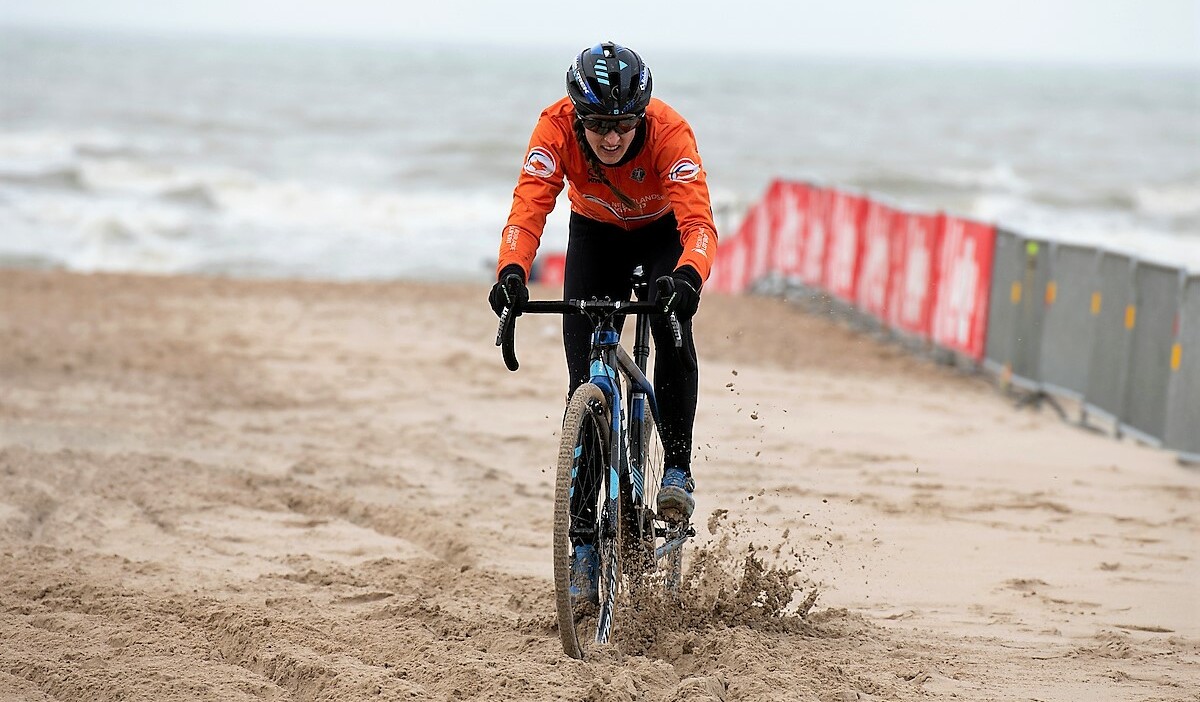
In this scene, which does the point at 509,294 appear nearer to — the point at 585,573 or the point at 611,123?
the point at 611,123

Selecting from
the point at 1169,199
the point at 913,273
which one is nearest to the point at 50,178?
the point at 913,273

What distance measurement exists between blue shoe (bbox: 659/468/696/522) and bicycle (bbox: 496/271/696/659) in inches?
1.4

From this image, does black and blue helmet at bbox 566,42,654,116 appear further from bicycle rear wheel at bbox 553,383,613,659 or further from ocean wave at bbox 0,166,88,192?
ocean wave at bbox 0,166,88,192

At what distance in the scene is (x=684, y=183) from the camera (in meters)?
4.48

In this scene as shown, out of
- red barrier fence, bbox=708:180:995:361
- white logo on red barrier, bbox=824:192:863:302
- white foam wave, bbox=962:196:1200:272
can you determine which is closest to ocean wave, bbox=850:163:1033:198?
white foam wave, bbox=962:196:1200:272

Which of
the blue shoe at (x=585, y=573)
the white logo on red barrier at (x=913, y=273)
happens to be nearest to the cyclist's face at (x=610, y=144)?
the blue shoe at (x=585, y=573)

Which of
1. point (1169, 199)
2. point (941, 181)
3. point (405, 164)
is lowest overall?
point (405, 164)

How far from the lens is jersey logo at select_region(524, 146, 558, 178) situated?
14.9 feet

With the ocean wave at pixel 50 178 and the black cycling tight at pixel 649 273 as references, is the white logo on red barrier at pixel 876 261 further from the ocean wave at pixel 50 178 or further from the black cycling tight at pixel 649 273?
the ocean wave at pixel 50 178

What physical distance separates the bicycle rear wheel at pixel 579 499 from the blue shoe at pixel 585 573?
0.03 meters

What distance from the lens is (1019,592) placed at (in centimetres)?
545

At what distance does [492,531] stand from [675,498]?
1.69 meters

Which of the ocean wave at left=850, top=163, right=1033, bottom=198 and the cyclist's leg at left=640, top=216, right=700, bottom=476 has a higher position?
the ocean wave at left=850, top=163, right=1033, bottom=198

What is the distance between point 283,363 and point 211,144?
32109mm
